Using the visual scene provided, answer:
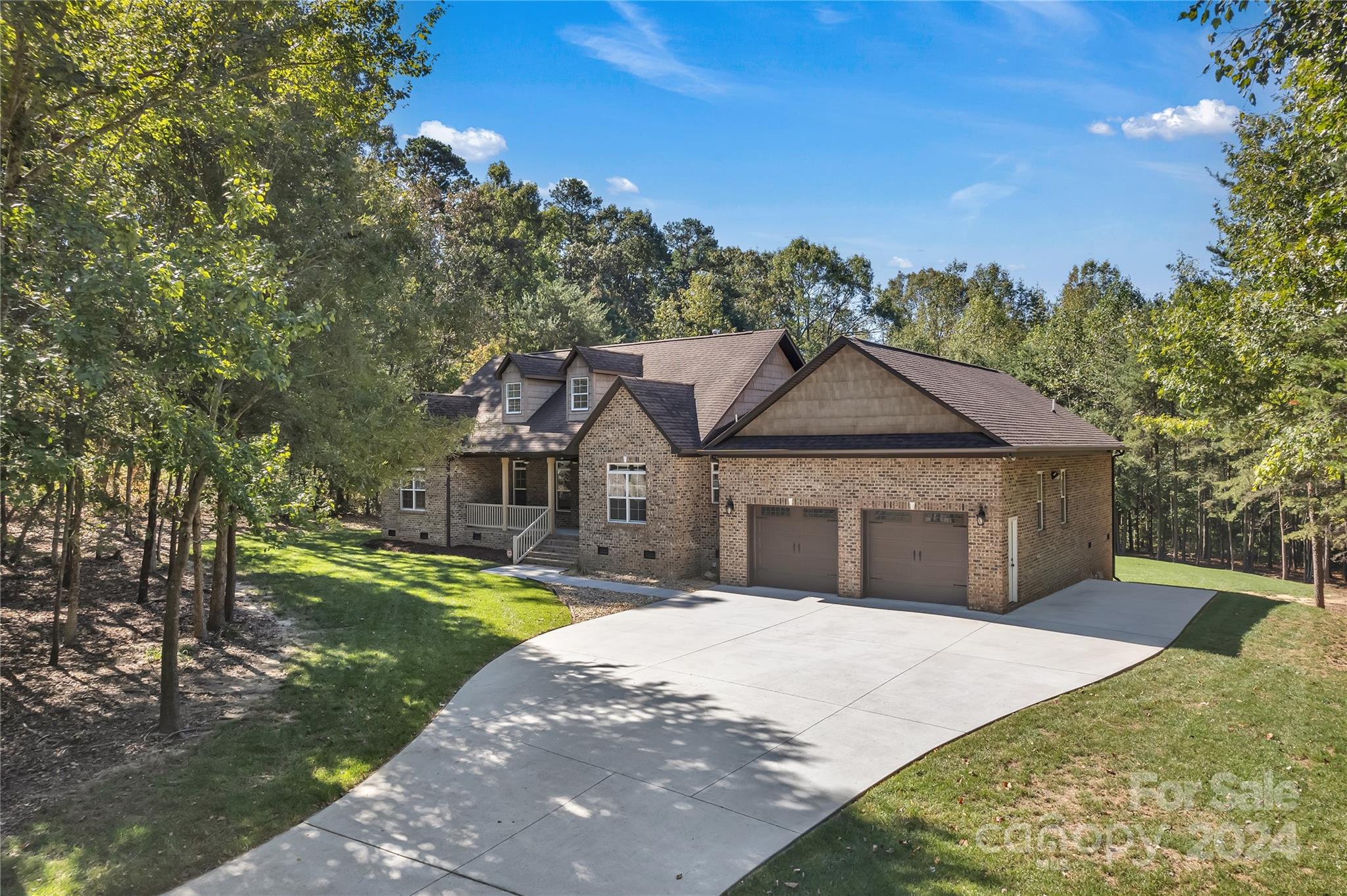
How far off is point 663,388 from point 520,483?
7.82 meters

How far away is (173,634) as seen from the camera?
9.35 m

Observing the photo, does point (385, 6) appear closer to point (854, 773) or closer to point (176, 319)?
point (176, 319)

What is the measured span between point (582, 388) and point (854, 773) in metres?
18.7

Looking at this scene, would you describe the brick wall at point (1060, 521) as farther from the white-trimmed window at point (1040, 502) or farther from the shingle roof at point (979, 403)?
the shingle roof at point (979, 403)

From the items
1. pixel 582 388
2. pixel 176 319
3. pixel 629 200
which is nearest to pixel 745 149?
pixel 582 388

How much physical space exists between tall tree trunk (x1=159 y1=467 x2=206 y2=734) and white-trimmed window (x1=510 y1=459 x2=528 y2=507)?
698 inches

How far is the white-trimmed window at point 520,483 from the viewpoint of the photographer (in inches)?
1080

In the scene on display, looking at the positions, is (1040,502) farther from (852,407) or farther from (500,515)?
(500,515)

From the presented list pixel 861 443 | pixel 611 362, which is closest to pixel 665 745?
pixel 861 443

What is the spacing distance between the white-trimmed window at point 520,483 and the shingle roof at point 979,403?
9.38m

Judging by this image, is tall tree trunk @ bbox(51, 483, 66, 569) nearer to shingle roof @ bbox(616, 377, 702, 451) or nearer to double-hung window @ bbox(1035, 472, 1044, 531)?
shingle roof @ bbox(616, 377, 702, 451)

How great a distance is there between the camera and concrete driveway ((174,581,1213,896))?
20.4 ft

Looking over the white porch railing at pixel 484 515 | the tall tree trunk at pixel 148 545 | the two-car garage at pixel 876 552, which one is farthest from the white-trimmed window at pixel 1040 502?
the tall tree trunk at pixel 148 545

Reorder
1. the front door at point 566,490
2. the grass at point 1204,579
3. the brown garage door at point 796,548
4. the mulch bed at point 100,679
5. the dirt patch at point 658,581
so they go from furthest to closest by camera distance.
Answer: the front door at point 566,490 < the grass at point 1204,579 < the dirt patch at point 658,581 < the brown garage door at point 796,548 < the mulch bed at point 100,679
